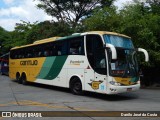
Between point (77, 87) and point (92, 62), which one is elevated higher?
point (92, 62)

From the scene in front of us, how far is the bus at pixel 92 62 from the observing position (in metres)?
14.1

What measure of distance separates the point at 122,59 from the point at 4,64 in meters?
23.8

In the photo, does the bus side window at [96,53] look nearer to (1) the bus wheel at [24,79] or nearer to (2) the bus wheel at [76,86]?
(2) the bus wheel at [76,86]

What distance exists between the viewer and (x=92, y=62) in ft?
49.1

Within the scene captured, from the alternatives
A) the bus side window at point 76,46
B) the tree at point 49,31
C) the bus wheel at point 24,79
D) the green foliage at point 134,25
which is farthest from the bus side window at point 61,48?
the tree at point 49,31

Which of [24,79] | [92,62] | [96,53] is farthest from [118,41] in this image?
[24,79]

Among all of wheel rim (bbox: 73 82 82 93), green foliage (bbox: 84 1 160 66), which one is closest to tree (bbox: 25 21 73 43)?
green foliage (bbox: 84 1 160 66)

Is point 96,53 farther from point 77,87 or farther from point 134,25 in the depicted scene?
point 134,25

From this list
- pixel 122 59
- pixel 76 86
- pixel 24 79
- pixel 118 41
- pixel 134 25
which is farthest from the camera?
pixel 24 79

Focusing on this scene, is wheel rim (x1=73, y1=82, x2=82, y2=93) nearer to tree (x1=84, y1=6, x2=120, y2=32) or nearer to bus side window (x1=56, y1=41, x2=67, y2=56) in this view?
bus side window (x1=56, y1=41, x2=67, y2=56)

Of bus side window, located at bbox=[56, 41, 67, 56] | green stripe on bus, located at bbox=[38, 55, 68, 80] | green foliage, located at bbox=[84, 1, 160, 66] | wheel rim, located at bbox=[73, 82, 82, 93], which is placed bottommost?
wheel rim, located at bbox=[73, 82, 82, 93]

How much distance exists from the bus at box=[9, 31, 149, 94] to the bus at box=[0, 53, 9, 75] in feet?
52.9

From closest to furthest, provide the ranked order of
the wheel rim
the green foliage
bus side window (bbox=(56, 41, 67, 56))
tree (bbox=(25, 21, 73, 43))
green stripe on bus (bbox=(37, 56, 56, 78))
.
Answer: the wheel rim
bus side window (bbox=(56, 41, 67, 56))
green stripe on bus (bbox=(37, 56, 56, 78))
the green foliage
tree (bbox=(25, 21, 73, 43))

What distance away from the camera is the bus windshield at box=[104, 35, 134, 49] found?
1452 centimetres
